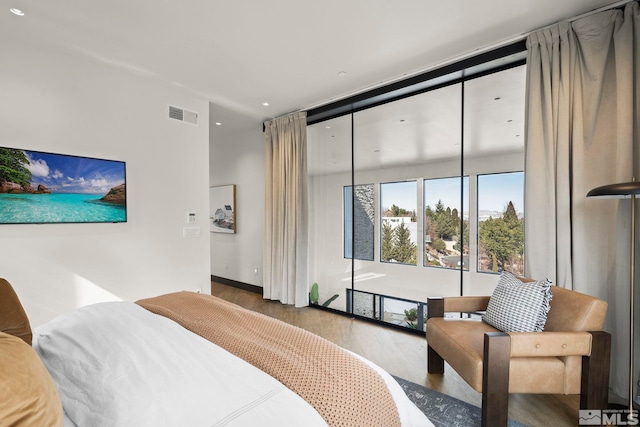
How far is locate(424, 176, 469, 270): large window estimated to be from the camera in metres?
2.95

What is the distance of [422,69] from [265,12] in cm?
167

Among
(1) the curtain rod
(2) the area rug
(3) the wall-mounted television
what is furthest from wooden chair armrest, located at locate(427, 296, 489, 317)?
(3) the wall-mounted television

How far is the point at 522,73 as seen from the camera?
263cm

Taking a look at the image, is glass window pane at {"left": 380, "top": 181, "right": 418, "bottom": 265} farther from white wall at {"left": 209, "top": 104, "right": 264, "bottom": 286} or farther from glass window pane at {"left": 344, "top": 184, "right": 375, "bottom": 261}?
white wall at {"left": 209, "top": 104, "right": 264, "bottom": 286}

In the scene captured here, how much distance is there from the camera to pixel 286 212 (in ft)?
14.0

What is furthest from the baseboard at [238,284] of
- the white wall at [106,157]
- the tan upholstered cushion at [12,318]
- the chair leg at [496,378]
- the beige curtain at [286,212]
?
the chair leg at [496,378]

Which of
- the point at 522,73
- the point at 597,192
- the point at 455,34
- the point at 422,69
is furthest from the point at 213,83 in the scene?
the point at 597,192

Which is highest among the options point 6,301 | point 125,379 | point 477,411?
point 6,301

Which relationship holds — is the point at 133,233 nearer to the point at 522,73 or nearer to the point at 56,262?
the point at 56,262

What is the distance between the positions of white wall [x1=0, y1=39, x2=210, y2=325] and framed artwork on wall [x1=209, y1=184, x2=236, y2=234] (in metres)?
1.60

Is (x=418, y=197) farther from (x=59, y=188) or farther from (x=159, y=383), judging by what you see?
(x=59, y=188)

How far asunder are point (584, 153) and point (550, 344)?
1454mm

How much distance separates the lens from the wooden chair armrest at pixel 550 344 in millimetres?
1598

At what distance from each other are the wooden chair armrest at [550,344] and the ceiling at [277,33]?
2.22 metres
